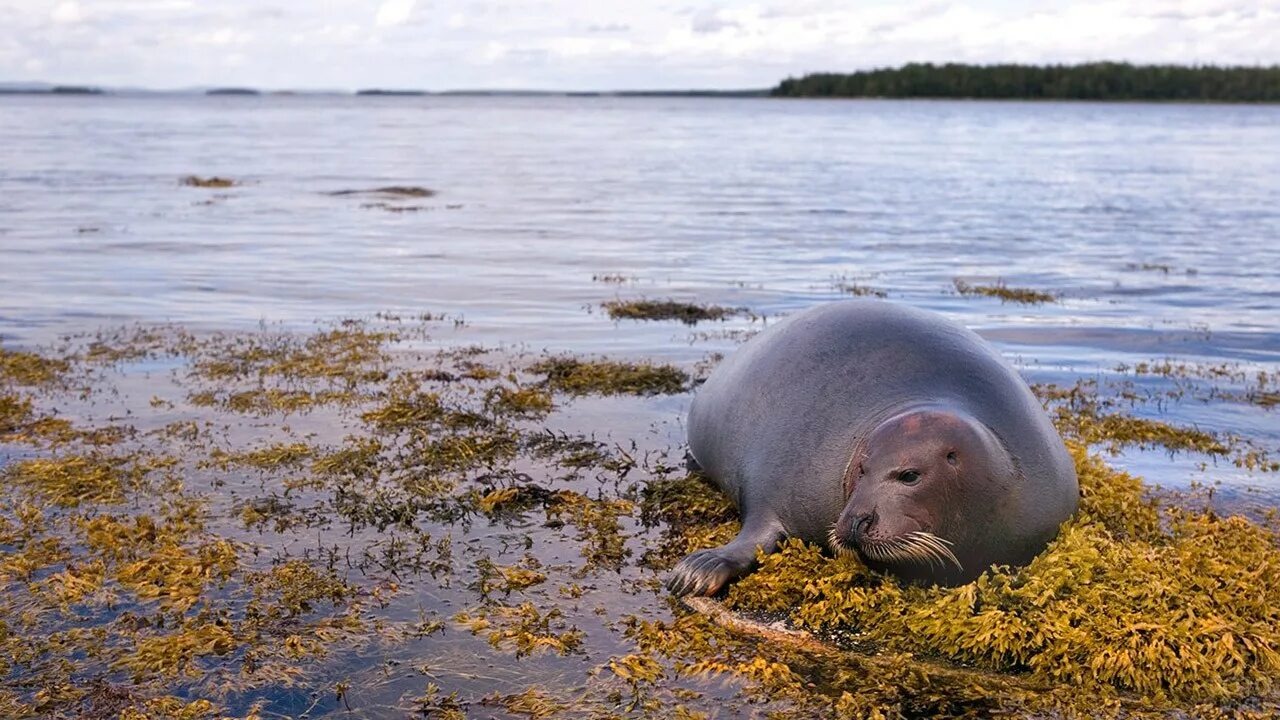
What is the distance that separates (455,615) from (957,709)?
2.38m

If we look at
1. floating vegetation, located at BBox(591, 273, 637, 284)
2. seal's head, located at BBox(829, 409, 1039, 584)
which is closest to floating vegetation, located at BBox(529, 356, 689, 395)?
seal's head, located at BBox(829, 409, 1039, 584)

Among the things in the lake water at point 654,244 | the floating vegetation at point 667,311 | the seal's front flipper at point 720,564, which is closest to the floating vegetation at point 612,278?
the lake water at point 654,244

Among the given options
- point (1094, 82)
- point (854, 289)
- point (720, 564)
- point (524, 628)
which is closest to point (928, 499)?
point (720, 564)

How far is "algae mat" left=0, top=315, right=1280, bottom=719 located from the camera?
527 centimetres

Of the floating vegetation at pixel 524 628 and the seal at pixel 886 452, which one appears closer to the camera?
the floating vegetation at pixel 524 628

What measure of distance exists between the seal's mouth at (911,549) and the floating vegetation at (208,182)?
34473 millimetres

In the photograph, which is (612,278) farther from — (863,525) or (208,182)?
(208,182)

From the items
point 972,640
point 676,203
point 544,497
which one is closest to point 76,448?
point 544,497

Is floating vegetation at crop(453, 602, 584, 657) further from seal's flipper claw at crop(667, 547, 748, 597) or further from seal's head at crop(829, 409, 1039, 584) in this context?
seal's head at crop(829, 409, 1039, 584)

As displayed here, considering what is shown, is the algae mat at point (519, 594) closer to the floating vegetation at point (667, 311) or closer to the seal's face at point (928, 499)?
the seal's face at point (928, 499)

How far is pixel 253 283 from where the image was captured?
58.7 feet

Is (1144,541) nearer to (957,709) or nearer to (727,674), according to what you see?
(957,709)

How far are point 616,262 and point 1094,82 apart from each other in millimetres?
146241

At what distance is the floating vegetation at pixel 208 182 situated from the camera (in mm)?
37094
